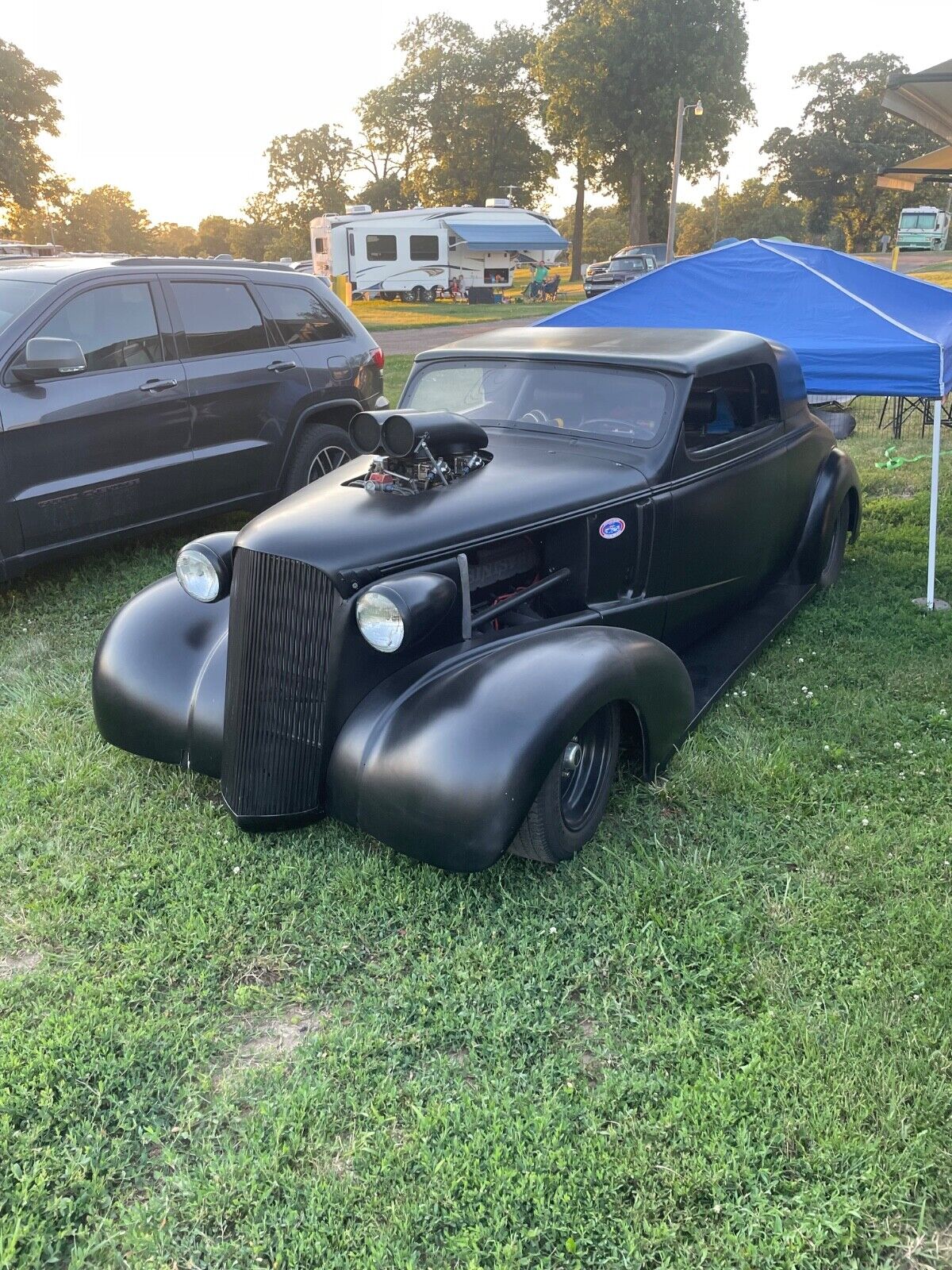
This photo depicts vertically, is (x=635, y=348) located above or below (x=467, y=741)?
above

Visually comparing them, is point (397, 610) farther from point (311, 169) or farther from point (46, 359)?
point (311, 169)

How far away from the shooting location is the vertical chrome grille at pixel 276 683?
9.96ft

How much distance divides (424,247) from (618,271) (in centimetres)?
704

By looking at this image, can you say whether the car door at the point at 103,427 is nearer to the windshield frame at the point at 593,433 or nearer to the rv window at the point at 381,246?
the windshield frame at the point at 593,433

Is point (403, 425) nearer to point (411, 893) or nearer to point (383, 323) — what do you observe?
point (411, 893)

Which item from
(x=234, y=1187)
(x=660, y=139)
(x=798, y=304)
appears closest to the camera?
(x=234, y=1187)

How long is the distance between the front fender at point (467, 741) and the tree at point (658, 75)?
148 feet

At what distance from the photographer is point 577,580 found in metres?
3.85

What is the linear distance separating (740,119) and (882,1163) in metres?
51.7

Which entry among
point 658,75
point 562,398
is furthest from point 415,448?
point 658,75

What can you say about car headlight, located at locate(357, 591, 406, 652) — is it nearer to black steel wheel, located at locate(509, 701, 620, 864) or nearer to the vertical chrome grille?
the vertical chrome grille

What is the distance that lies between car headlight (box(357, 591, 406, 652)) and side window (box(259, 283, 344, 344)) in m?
4.56

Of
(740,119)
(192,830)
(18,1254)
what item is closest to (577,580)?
(192,830)

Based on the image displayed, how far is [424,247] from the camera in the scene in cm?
3425
